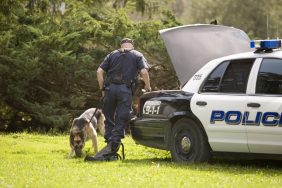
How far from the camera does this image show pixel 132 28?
748 inches

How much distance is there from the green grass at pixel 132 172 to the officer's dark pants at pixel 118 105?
1.50ft

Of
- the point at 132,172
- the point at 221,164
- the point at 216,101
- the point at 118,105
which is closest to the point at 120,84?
the point at 118,105

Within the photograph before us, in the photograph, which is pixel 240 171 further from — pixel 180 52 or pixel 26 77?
pixel 26 77

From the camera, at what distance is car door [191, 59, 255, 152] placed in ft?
31.7

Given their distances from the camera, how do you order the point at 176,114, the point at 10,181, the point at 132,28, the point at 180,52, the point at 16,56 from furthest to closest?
the point at 132,28 < the point at 16,56 < the point at 180,52 < the point at 176,114 < the point at 10,181

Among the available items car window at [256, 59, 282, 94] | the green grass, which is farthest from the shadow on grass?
car window at [256, 59, 282, 94]

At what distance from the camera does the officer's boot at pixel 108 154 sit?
11117mm

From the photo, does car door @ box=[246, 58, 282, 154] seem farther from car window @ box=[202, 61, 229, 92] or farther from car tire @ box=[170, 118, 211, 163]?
car tire @ box=[170, 118, 211, 163]

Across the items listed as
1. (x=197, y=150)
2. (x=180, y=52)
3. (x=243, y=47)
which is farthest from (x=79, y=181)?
(x=243, y=47)

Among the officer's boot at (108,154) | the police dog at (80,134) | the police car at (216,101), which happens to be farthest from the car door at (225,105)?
the police dog at (80,134)

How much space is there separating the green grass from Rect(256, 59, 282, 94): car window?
3.51ft

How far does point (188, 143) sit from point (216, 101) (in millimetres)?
821

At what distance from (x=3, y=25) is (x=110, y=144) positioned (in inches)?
312

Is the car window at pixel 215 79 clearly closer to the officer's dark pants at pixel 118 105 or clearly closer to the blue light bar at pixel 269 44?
the blue light bar at pixel 269 44
